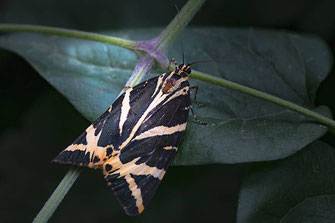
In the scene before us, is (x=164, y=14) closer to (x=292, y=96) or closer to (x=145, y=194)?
(x=292, y=96)

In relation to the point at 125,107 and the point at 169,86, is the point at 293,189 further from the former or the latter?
the point at 125,107

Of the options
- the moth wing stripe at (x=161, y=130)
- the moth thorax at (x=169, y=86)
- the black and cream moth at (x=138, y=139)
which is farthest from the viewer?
the moth thorax at (x=169, y=86)

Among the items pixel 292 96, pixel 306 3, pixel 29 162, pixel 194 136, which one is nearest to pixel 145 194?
pixel 194 136

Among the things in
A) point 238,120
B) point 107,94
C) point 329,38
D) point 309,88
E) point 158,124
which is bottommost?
point 329,38

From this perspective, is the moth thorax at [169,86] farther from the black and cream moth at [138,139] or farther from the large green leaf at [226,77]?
the large green leaf at [226,77]

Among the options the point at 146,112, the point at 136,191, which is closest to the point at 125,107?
the point at 146,112

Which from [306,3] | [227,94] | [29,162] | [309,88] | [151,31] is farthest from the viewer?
[306,3]

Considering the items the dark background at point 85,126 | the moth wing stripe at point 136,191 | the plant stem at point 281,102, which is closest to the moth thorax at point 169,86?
the plant stem at point 281,102
